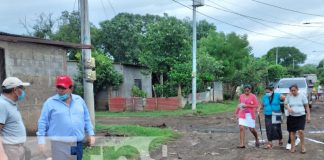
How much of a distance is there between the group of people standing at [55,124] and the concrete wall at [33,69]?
5438 millimetres

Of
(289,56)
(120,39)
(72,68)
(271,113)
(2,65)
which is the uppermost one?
(289,56)

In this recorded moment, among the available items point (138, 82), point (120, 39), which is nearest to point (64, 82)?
point (138, 82)

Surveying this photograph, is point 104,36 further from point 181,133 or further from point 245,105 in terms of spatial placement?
point 245,105

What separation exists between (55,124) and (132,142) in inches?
259

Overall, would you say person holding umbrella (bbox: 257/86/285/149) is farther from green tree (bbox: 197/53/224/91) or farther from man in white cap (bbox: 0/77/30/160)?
green tree (bbox: 197/53/224/91)

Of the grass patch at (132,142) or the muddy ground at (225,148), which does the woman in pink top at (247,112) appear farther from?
the grass patch at (132,142)

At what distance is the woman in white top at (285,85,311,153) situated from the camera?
1032 centimetres

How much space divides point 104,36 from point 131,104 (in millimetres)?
21363

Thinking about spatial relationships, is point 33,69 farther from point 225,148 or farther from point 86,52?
point 225,148

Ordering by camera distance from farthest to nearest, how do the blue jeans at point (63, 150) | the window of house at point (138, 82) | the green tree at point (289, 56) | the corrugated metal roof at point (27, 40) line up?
the green tree at point (289, 56) < the window of house at point (138, 82) < the corrugated metal roof at point (27, 40) < the blue jeans at point (63, 150)

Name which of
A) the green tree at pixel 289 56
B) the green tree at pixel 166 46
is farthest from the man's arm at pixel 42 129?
the green tree at pixel 289 56

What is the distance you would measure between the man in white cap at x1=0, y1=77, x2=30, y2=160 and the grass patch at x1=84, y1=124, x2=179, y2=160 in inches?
148

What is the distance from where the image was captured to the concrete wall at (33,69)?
1107 cm

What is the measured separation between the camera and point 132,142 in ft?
40.3
